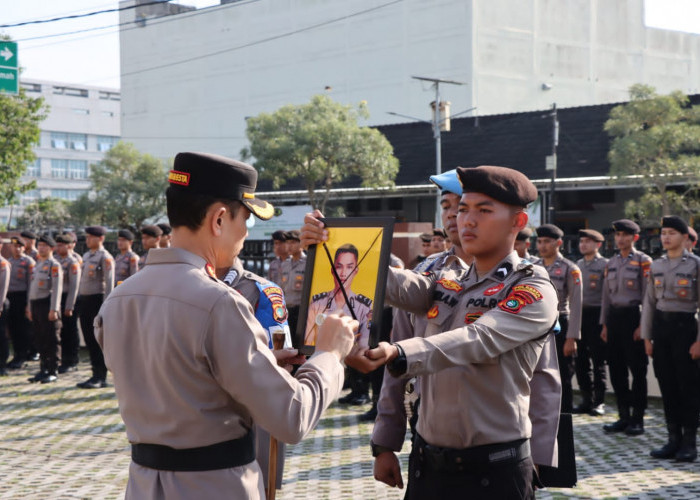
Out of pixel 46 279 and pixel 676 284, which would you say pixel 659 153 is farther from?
pixel 676 284

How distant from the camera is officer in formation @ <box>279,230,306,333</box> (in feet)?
37.7

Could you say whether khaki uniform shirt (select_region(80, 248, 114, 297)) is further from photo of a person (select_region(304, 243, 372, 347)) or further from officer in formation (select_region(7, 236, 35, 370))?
photo of a person (select_region(304, 243, 372, 347))

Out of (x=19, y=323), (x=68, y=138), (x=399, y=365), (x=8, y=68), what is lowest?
(x=19, y=323)

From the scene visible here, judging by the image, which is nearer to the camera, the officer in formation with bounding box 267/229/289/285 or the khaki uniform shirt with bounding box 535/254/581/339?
the khaki uniform shirt with bounding box 535/254/581/339

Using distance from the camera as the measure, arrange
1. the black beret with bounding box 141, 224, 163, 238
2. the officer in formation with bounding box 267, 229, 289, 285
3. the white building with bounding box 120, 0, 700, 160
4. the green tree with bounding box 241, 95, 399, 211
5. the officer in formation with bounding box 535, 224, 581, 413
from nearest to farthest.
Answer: the officer in formation with bounding box 535, 224, 581, 413 < the black beret with bounding box 141, 224, 163, 238 < the officer in formation with bounding box 267, 229, 289, 285 < the green tree with bounding box 241, 95, 399, 211 < the white building with bounding box 120, 0, 700, 160

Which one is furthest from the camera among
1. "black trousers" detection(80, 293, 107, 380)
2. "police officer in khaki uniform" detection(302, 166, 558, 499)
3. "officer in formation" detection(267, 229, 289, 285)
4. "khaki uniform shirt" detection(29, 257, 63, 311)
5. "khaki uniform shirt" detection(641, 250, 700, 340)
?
"khaki uniform shirt" detection(29, 257, 63, 311)

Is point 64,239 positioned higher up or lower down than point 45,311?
higher up

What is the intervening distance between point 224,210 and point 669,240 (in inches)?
255

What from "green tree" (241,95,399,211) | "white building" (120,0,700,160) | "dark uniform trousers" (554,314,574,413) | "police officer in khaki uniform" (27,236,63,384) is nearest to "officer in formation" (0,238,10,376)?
"police officer in khaki uniform" (27,236,63,384)

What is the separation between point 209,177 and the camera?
2564mm

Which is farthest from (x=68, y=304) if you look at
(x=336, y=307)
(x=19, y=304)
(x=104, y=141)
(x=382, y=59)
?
(x=104, y=141)

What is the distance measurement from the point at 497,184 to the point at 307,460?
207 inches

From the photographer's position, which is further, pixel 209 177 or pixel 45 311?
pixel 45 311

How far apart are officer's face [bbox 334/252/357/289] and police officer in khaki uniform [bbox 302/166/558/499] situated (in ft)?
0.37
